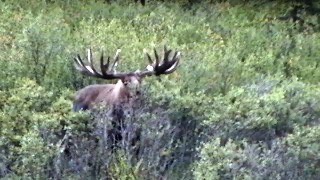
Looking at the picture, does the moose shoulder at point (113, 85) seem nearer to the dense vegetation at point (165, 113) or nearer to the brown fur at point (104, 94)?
the brown fur at point (104, 94)

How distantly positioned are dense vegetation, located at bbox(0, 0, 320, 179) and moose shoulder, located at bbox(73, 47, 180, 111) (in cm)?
20

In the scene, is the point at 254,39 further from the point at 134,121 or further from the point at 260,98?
the point at 134,121

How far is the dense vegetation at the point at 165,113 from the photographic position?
8.98 meters

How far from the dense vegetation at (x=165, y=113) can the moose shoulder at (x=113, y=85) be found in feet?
0.65

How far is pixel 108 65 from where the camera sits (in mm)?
11648

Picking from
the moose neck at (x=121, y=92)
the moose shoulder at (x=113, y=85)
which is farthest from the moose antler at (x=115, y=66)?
the moose neck at (x=121, y=92)

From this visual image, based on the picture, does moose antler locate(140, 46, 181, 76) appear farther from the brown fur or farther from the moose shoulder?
the brown fur

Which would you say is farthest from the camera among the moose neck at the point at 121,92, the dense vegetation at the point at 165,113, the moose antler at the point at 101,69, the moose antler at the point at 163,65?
the moose antler at the point at 163,65

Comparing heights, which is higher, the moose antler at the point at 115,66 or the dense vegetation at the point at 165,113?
the moose antler at the point at 115,66

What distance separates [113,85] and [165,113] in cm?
162

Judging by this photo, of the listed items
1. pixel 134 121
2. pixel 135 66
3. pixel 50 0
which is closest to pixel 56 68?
pixel 135 66

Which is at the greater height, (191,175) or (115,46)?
(115,46)

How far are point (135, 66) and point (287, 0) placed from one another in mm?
9429

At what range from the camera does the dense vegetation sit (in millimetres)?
8977
